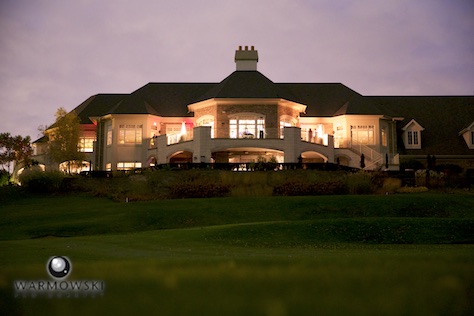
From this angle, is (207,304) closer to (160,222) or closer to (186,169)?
(160,222)

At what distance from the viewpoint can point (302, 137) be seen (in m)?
42.0

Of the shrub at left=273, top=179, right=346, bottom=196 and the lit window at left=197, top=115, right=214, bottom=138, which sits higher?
the lit window at left=197, top=115, right=214, bottom=138

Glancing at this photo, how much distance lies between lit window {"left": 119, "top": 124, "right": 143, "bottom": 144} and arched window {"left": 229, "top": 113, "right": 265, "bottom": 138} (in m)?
8.88

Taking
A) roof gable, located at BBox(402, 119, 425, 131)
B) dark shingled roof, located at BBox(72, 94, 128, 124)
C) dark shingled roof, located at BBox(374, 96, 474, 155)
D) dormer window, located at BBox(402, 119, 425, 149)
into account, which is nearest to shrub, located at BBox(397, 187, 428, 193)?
dark shingled roof, located at BBox(374, 96, 474, 155)

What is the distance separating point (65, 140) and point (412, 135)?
1271 inches

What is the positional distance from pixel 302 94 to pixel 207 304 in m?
47.9

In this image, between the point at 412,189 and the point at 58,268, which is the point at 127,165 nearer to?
the point at 412,189

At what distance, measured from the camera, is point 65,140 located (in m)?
46.4

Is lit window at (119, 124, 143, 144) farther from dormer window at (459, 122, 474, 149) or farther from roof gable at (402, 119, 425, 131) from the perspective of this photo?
dormer window at (459, 122, 474, 149)

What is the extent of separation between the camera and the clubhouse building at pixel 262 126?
42.3 metres

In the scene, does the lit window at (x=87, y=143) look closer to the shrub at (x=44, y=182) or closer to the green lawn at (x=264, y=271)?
the shrub at (x=44, y=182)

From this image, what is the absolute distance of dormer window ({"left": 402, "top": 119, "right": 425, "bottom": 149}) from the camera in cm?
4947

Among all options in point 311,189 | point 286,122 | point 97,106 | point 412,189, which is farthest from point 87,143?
point 412,189

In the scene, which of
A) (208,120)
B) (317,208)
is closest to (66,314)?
(317,208)
